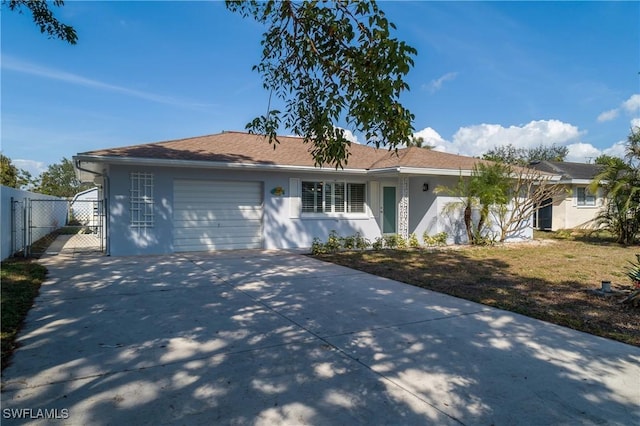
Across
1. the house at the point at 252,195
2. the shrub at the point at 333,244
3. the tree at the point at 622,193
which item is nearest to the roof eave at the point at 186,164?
the house at the point at 252,195

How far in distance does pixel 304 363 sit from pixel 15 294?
17.6 feet

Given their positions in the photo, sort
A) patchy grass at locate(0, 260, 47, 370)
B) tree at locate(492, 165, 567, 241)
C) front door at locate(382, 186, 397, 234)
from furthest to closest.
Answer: front door at locate(382, 186, 397, 234)
tree at locate(492, 165, 567, 241)
patchy grass at locate(0, 260, 47, 370)

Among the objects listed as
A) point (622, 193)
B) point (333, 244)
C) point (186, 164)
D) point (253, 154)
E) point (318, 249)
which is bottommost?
point (318, 249)

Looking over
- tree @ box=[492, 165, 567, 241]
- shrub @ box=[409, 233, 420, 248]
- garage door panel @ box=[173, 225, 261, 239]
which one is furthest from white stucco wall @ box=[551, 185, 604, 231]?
garage door panel @ box=[173, 225, 261, 239]

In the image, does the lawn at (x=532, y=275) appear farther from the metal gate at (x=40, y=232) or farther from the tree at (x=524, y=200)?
the metal gate at (x=40, y=232)

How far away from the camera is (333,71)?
4.66 metres

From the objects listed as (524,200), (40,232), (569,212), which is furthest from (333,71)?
(569,212)

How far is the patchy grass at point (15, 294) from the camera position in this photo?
14.7ft

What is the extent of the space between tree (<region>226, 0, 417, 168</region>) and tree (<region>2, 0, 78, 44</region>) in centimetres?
336

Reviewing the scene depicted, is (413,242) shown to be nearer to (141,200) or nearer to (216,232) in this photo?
(216,232)

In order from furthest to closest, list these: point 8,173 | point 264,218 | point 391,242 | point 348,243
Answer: point 8,173
point 391,242
point 348,243
point 264,218

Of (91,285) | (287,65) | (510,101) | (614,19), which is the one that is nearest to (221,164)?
(91,285)

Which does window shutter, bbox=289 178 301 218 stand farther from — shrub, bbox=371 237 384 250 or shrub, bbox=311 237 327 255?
shrub, bbox=371 237 384 250

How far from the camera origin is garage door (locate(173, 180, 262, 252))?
12336 millimetres
